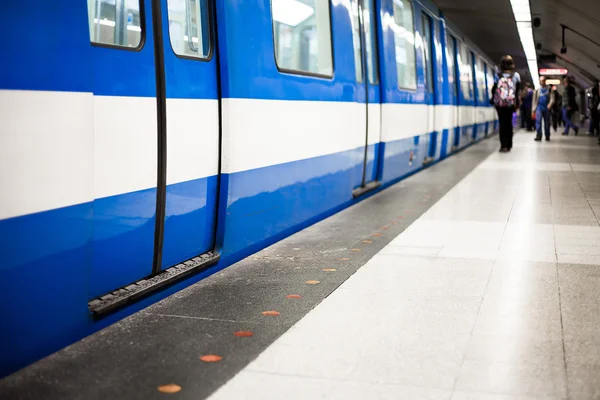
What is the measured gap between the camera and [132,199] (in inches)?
147

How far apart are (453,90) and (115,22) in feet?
45.8

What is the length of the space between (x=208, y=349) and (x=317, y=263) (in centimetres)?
192

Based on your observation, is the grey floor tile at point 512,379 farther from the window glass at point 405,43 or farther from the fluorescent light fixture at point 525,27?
the fluorescent light fixture at point 525,27

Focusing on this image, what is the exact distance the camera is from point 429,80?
13164mm

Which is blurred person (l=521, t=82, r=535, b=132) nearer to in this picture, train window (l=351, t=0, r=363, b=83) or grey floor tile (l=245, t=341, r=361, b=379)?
train window (l=351, t=0, r=363, b=83)

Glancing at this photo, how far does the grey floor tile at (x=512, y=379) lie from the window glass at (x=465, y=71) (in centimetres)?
1561

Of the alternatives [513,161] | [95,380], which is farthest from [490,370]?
[513,161]

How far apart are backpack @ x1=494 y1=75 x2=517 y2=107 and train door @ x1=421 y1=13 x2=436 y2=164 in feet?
8.64

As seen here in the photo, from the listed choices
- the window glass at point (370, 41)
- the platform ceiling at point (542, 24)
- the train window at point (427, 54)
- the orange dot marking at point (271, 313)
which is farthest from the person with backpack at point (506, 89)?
the orange dot marking at point (271, 313)

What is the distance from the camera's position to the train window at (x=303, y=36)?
5.71 meters

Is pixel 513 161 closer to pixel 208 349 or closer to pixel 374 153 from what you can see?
pixel 374 153

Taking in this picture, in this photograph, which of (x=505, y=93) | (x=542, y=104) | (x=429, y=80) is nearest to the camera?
(x=429, y=80)

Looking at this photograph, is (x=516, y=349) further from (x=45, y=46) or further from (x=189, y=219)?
(x=45, y=46)

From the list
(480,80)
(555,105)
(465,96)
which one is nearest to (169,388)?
(465,96)
